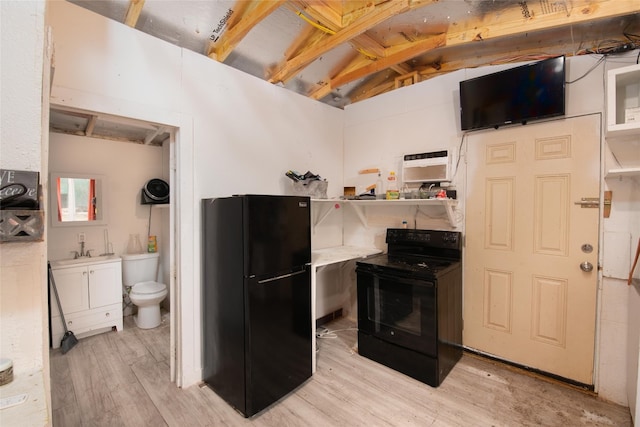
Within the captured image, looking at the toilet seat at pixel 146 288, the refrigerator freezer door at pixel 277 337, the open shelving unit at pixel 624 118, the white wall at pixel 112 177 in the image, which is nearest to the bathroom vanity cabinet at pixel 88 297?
the toilet seat at pixel 146 288

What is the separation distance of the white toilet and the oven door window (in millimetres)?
2340

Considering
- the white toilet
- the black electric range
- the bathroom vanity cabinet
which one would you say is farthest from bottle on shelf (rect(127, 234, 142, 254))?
the black electric range

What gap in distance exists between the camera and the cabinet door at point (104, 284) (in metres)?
3.04

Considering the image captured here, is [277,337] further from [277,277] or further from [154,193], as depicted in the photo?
[154,193]

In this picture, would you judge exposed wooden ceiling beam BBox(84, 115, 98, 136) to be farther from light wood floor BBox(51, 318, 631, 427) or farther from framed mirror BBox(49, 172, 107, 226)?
light wood floor BBox(51, 318, 631, 427)

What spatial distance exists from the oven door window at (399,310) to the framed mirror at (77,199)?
10.7ft

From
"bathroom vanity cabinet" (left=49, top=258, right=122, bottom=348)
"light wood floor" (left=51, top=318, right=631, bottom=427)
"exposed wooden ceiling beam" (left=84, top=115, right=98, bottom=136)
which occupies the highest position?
"exposed wooden ceiling beam" (left=84, top=115, right=98, bottom=136)

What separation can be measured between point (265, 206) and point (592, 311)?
8.03ft

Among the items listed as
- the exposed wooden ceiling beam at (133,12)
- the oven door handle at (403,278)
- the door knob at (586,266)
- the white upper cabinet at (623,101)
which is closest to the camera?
the white upper cabinet at (623,101)

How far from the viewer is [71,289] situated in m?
2.93

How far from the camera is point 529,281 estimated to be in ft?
7.40

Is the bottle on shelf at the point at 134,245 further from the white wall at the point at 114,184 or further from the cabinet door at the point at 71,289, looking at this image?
the cabinet door at the point at 71,289

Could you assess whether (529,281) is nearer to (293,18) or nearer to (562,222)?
(562,222)

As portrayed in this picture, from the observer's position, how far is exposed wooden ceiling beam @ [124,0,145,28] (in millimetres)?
1771
